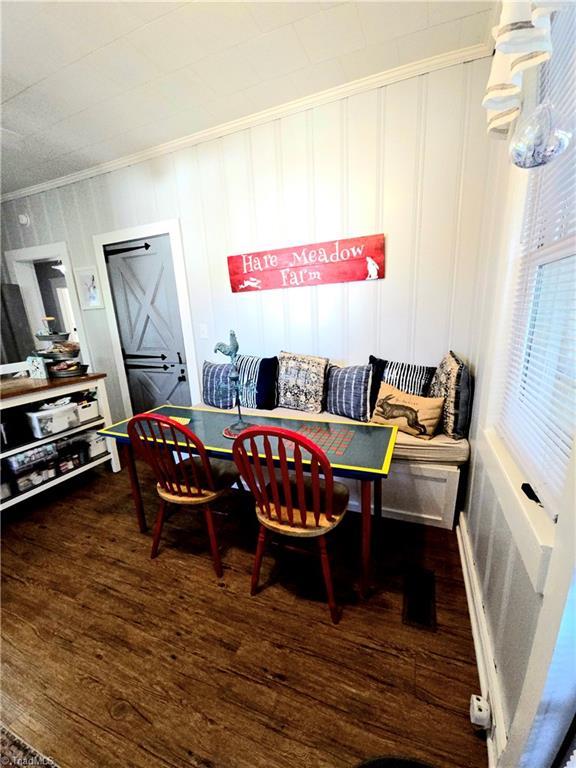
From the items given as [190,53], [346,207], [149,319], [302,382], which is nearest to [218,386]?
[302,382]

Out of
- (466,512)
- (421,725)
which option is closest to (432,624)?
(421,725)

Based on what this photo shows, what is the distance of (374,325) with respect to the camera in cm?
229

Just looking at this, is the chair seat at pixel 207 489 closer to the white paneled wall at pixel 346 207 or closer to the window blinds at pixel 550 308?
the white paneled wall at pixel 346 207

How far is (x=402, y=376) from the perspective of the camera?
6.98 feet

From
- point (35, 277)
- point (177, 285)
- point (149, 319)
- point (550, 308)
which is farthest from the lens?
point (35, 277)

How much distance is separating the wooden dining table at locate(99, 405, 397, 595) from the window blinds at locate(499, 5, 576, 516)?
0.52 meters

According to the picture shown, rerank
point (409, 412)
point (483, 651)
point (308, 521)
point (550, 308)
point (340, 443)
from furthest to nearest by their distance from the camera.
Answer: point (409, 412) → point (340, 443) → point (308, 521) → point (483, 651) → point (550, 308)

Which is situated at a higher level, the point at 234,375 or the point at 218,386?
the point at 234,375

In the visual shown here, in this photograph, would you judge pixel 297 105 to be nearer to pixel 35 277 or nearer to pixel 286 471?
pixel 286 471

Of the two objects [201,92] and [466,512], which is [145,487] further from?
[201,92]

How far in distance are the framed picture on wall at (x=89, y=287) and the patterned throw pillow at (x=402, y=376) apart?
2959 mm

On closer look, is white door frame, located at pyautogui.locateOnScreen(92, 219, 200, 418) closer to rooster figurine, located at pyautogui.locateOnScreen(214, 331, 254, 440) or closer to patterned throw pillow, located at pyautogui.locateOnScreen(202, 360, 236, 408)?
patterned throw pillow, located at pyautogui.locateOnScreen(202, 360, 236, 408)

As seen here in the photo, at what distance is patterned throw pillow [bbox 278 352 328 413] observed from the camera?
2322mm

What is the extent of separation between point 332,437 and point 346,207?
165cm
